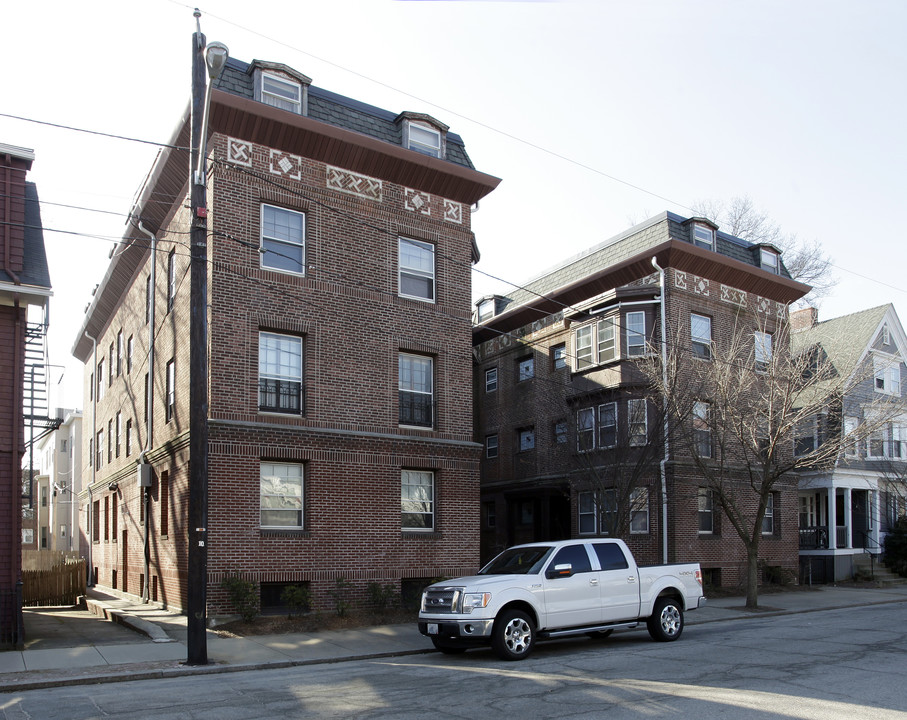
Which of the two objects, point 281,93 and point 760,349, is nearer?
point 281,93

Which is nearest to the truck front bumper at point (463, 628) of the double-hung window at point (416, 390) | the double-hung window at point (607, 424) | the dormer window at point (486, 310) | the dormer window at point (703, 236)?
the double-hung window at point (416, 390)

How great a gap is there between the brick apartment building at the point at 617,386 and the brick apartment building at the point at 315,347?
4410 millimetres

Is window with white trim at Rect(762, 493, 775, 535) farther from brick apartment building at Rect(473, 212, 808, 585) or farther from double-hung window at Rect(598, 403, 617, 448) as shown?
double-hung window at Rect(598, 403, 617, 448)

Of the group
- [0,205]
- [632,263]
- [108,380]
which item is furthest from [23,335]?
[632,263]

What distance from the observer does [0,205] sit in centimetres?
1523

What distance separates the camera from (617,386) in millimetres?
24688

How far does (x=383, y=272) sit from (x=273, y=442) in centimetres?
496

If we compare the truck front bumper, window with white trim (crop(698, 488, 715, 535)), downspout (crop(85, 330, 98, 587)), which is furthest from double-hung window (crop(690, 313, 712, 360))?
downspout (crop(85, 330, 98, 587))

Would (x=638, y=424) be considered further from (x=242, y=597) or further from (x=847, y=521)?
(x=847, y=521)

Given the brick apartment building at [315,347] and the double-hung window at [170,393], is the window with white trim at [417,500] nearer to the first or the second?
the brick apartment building at [315,347]

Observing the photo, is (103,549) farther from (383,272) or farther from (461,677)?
(461,677)

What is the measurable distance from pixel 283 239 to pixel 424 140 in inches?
184

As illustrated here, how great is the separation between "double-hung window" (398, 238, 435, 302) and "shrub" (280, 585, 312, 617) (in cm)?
726

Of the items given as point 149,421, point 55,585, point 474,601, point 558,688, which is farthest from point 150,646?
point 55,585
